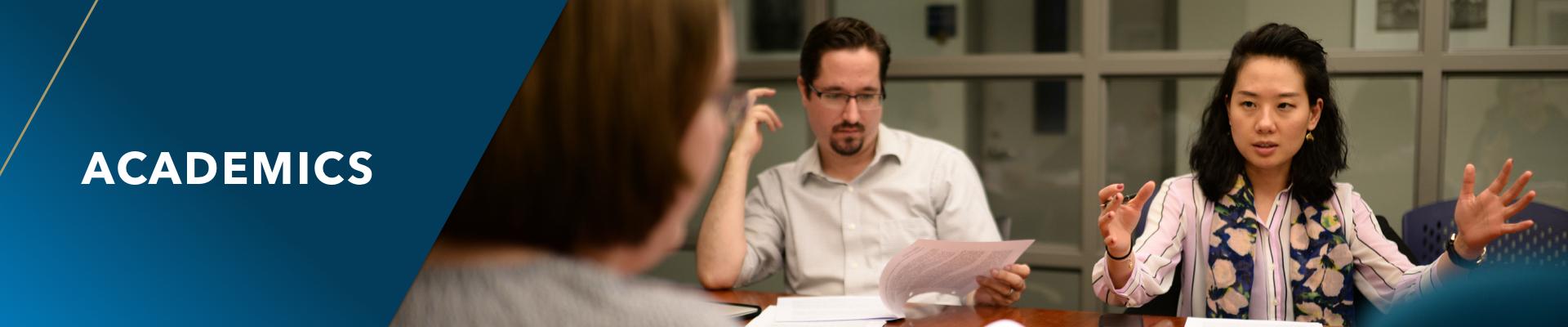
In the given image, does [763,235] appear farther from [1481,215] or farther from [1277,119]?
[1481,215]

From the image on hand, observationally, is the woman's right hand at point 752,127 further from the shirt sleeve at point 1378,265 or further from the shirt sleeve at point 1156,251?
the shirt sleeve at point 1378,265

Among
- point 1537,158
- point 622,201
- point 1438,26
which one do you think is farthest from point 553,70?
point 1537,158

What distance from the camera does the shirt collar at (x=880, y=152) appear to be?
2602 mm

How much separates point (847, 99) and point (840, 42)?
13 cm

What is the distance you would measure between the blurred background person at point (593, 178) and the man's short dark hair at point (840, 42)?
5.99 feet

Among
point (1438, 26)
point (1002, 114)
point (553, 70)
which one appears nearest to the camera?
point (553, 70)

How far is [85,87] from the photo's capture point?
208 centimetres

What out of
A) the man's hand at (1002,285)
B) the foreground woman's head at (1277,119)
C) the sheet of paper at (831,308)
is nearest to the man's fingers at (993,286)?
the man's hand at (1002,285)

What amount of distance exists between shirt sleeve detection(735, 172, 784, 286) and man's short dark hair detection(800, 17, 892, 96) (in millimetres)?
290

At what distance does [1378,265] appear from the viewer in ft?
6.72

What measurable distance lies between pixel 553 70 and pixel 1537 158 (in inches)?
121

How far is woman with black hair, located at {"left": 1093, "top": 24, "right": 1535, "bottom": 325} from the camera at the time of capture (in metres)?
2.06

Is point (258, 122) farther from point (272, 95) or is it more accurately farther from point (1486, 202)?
point (1486, 202)

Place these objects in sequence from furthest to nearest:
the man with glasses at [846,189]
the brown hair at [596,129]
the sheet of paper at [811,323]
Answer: the man with glasses at [846,189] < the sheet of paper at [811,323] < the brown hair at [596,129]
